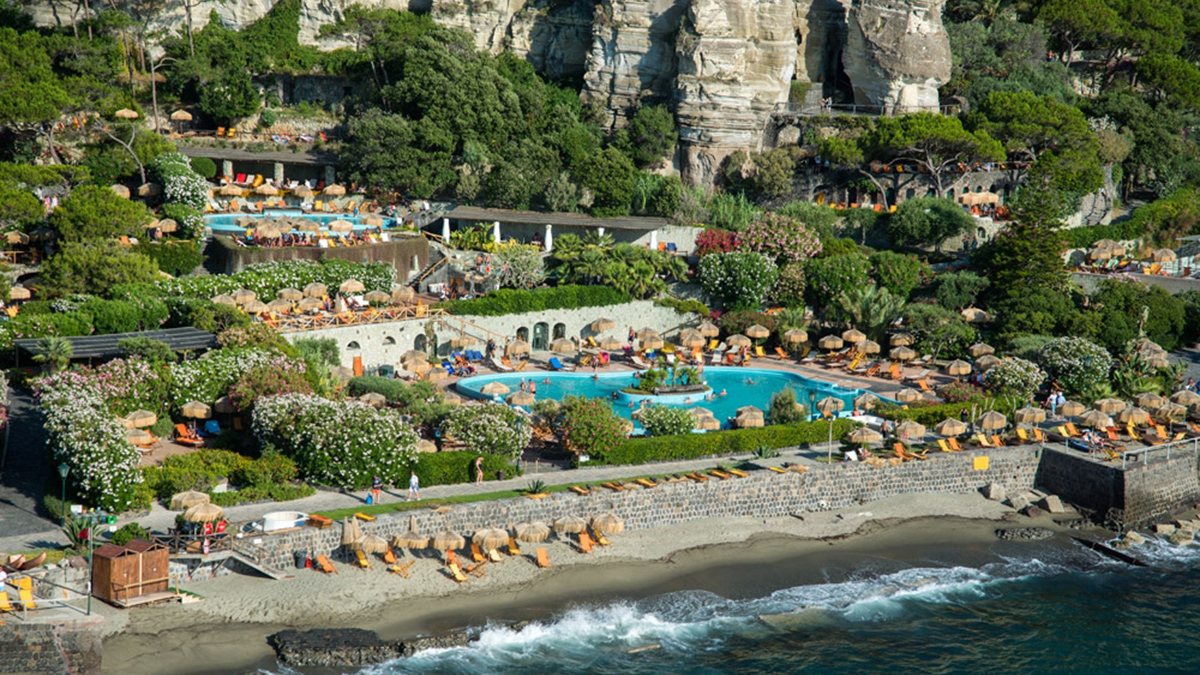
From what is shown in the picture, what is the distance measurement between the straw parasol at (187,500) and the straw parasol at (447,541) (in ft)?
21.1

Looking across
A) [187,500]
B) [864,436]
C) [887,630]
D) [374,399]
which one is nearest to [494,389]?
[374,399]

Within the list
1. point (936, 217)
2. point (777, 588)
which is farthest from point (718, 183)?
point (777, 588)

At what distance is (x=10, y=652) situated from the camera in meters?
29.8

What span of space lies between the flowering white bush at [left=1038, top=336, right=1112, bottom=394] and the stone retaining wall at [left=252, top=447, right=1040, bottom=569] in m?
6.26

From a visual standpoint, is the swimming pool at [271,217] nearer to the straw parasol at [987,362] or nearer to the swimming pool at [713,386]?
the swimming pool at [713,386]

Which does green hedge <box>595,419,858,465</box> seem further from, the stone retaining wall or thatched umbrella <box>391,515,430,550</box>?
thatched umbrella <box>391,515,430,550</box>

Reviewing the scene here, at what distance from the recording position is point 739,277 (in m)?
58.4

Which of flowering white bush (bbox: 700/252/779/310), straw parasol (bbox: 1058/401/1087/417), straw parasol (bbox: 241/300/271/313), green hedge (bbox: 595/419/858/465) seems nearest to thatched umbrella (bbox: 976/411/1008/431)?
straw parasol (bbox: 1058/401/1087/417)

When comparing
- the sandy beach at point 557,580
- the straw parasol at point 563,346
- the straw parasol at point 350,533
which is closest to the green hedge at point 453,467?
the sandy beach at point 557,580

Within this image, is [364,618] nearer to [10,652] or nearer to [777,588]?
[10,652]

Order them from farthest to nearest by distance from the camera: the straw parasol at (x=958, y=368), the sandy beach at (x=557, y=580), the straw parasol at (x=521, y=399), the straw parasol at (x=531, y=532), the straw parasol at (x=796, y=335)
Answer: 1. the straw parasol at (x=796, y=335)
2. the straw parasol at (x=958, y=368)
3. the straw parasol at (x=521, y=399)
4. the straw parasol at (x=531, y=532)
5. the sandy beach at (x=557, y=580)

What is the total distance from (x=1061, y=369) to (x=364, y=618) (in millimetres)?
30681

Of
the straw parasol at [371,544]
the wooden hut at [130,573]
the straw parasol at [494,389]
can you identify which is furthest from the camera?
the straw parasol at [494,389]

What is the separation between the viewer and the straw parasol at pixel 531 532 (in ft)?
123
